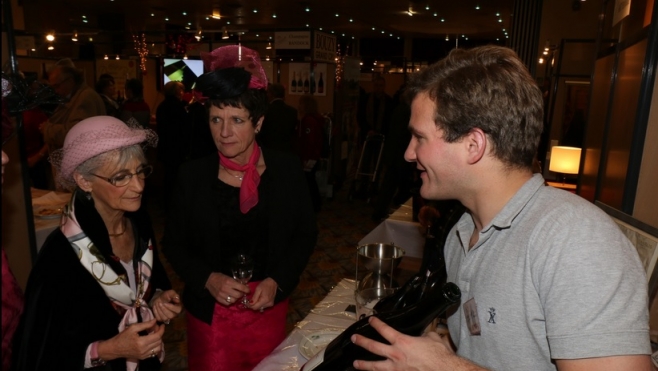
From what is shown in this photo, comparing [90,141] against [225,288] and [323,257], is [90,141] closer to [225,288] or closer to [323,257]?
[225,288]

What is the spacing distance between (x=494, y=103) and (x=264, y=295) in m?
1.29

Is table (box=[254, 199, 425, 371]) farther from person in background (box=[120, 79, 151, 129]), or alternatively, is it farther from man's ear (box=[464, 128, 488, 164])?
person in background (box=[120, 79, 151, 129])

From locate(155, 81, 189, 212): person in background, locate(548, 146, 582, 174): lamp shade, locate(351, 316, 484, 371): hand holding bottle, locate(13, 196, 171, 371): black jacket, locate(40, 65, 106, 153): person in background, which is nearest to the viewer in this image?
locate(351, 316, 484, 371): hand holding bottle

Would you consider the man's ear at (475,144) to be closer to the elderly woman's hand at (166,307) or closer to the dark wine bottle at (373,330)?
the dark wine bottle at (373,330)

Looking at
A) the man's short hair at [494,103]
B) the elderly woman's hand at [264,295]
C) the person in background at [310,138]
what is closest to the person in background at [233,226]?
the elderly woman's hand at [264,295]

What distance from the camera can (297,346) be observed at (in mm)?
1692

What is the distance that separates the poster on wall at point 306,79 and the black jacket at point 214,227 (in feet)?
19.2

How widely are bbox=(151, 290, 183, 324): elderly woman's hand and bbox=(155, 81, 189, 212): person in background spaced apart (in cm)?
472

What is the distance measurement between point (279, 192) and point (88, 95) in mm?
3761

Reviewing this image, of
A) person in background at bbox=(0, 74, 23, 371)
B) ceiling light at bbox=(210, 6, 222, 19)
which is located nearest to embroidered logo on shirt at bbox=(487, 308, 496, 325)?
person in background at bbox=(0, 74, 23, 371)

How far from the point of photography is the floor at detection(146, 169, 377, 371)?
11.9ft

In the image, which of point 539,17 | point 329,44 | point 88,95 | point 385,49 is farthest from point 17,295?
point 385,49

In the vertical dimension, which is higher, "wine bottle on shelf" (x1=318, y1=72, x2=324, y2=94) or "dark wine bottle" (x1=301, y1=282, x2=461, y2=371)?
"wine bottle on shelf" (x1=318, y1=72, x2=324, y2=94)

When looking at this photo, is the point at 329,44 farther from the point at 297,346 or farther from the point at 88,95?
the point at 297,346
